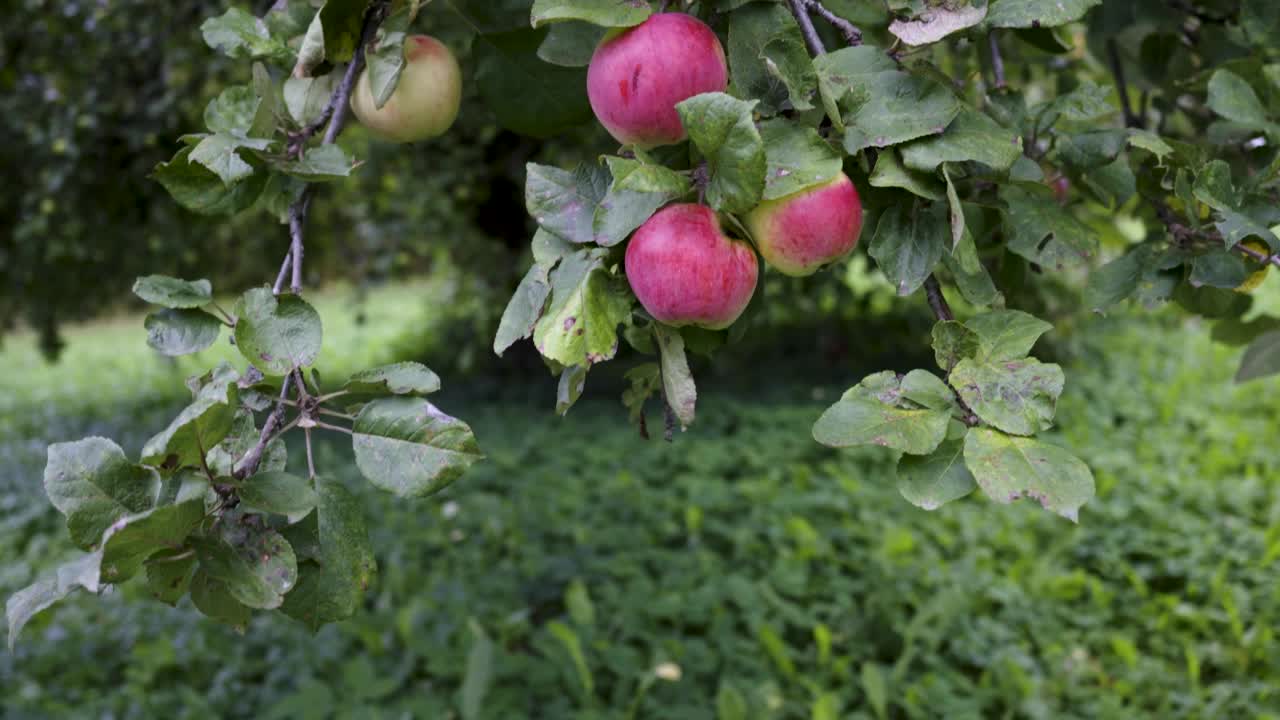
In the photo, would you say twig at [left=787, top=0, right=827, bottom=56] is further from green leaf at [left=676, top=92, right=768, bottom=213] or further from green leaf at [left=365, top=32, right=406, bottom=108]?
green leaf at [left=365, top=32, right=406, bottom=108]

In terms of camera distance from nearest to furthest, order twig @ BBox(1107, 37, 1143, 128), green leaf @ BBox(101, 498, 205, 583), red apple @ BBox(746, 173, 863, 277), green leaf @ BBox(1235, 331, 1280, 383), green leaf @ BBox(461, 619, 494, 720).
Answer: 1. green leaf @ BBox(101, 498, 205, 583)
2. red apple @ BBox(746, 173, 863, 277)
3. green leaf @ BBox(1235, 331, 1280, 383)
4. twig @ BBox(1107, 37, 1143, 128)
5. green leaf @ BBox(461, 619, 494, 720)

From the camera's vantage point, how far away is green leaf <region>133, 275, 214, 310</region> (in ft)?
2.45

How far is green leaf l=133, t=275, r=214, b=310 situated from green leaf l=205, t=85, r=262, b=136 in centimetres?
19

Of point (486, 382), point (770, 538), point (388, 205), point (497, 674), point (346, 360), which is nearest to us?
point (497, 674)

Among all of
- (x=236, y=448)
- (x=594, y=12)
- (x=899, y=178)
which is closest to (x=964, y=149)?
(x=899, y=178)

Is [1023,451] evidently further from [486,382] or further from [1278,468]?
[486,382]

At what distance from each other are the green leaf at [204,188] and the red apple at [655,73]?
33 centimetres

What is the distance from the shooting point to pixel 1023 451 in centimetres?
60

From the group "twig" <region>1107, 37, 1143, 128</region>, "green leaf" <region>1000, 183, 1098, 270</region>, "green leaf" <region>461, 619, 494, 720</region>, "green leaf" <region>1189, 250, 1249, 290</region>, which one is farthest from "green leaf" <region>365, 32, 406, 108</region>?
"green leaf" <region>461, 619, 494, 720</region>

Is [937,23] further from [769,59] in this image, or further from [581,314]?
[581,314]

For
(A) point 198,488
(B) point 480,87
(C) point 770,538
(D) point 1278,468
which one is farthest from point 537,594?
(D) point 1278,468

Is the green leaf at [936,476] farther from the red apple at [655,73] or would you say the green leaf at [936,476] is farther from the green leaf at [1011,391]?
the red apple at [655,73]

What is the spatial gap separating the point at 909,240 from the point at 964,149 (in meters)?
0.08

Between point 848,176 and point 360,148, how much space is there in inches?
17.3
